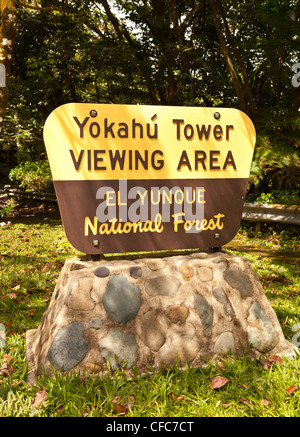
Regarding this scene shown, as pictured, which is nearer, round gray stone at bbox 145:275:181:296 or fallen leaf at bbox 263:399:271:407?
fallen leaf at bbox 263:399:271:407

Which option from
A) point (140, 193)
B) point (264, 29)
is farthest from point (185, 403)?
point (264, 29)

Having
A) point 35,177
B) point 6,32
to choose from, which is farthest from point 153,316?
point 35,177

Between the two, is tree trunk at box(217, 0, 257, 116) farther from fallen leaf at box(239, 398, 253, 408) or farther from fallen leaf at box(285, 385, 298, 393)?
fallen leaf at box(239, 398, 253, 408)

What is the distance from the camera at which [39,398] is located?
2246 millimetres

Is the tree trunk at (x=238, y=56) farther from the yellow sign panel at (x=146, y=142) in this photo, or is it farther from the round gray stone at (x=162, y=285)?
the round gray stone at (x=162, y=285)

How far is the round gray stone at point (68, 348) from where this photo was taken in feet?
8.09

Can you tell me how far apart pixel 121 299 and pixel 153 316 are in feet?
0.87

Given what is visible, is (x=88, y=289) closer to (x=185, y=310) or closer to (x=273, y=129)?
(x=185, y=310)

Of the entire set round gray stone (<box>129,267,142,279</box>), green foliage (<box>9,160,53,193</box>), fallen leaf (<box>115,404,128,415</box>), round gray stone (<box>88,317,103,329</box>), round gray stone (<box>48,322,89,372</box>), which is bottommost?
green foliage (<box>9,160,53,193</box>)

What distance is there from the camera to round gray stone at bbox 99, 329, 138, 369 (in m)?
2.55

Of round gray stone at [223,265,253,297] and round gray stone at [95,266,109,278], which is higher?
round gray stone at [95,266,109,278]

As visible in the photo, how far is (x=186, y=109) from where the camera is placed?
2865 mm

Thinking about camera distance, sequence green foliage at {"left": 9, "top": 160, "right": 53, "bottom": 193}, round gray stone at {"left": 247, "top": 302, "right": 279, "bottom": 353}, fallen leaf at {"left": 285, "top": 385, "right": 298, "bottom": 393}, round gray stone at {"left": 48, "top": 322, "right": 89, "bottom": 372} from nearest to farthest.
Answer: fallen leaf at {"left": 285, "top": 385, "right": 298, "bottom": 393} → round gray stone at {"left": 48, "top": 322, "right": 89, "bottom": 372} → round gray stone at {"left": 247, "top": 302, "right": 279, "bottom": 353} → green foliage at {"left": 9, "top": 160, "right": 53, "bottom": 193}

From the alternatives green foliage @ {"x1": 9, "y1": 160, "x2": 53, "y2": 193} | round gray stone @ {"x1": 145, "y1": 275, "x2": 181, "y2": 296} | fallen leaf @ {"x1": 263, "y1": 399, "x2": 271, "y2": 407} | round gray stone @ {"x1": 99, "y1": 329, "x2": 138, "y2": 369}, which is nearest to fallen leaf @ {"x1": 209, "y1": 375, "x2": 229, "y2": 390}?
fallen leaf @ {"x1": 263, "y1": 399, "x2": 271, "y2": 407}
